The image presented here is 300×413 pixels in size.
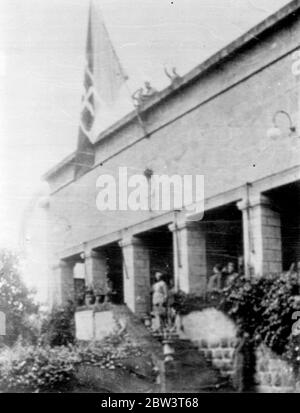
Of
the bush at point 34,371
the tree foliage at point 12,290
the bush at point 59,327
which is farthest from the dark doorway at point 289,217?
the tree foliage at point 12,290

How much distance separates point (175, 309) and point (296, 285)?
15.2 ft

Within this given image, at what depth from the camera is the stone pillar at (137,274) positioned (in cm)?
2164

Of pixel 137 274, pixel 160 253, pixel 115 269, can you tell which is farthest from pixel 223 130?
pixel 115 269

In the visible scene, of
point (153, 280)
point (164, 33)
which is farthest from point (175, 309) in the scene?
point (164, 33)

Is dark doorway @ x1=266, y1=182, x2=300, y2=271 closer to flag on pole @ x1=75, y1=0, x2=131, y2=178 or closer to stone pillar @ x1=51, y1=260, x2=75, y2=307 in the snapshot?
flag on pole @ x1=75, y1=0, x2=131, y2=178

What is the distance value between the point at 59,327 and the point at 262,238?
8.70 meters

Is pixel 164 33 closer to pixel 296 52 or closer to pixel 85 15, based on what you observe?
pixel 85 15

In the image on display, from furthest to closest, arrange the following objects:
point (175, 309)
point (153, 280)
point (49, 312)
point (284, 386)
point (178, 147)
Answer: point (49, 312) → point (153, 280) → point (178, 147) → point (175, 309) → point (284, 386)

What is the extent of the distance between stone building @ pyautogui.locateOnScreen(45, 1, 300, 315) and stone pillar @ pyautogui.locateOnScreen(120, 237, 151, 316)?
0.10 ft

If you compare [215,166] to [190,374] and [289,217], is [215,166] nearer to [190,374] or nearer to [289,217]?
[289,217]

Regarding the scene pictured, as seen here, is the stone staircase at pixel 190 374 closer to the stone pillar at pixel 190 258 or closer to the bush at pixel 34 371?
the bush at pixel 34 371

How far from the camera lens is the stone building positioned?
15719 mm

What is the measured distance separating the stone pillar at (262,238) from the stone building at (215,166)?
0.02 meters

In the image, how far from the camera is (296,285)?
13633 millimetres
